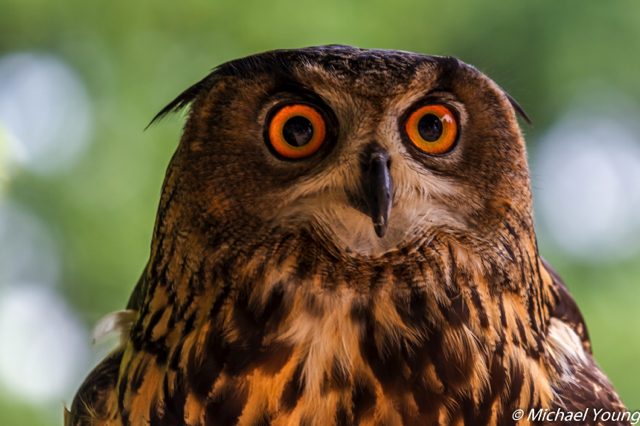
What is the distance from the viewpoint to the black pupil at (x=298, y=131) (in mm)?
867

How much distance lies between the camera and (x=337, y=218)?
860mm

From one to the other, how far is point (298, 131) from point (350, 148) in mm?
79

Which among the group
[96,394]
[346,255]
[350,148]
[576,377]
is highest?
[350,148]

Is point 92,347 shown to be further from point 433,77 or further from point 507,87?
point 507,87

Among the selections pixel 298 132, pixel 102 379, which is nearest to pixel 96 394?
pixel 102 379

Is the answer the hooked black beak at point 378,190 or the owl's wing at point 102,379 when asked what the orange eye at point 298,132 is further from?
the owl's wing at point 102,379

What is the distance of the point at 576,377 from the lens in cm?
102

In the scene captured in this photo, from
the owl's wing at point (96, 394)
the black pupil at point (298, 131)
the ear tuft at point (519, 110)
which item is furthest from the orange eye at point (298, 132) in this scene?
the owl's wing at point (96, 394)

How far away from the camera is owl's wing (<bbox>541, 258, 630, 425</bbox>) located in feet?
3.17

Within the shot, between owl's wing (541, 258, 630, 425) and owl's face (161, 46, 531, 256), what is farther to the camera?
owl's wing (541, 258, 630, 425)

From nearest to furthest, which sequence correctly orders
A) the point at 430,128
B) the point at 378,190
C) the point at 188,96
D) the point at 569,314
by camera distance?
the point at 378,190 → the point at 430,128 → the point at 188,96 → the point at 569,314

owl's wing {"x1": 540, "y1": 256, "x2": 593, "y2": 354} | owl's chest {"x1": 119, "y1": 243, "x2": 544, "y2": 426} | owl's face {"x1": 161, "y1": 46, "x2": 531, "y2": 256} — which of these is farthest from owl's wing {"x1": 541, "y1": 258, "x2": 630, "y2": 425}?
owl's face {"x1": 161, "y1": 46, "x2": 531, "y2": 256}

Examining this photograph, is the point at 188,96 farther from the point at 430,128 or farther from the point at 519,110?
the point at 519,110

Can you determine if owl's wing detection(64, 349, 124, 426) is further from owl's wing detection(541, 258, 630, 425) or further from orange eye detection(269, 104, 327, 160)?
owl's wing detection(541, 258, 630, 425)
